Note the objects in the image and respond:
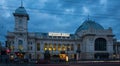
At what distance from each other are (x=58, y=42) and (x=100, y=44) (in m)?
20.4

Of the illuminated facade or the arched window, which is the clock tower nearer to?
the illuminated facade

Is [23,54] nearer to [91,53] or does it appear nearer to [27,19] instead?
[27,19]

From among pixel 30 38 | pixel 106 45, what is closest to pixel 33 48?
pixel 30 38

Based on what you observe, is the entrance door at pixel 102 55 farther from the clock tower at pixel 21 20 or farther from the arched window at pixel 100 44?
the clock tower at pixel 21 20

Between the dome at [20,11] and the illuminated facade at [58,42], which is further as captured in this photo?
the dome at [20,11]

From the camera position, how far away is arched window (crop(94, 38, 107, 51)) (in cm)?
11994

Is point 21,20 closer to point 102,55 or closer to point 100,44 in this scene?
point 100,44

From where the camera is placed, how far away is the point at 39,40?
125 m

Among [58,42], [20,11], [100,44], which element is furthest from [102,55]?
[20,11]

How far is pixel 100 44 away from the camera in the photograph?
12094 centimetres

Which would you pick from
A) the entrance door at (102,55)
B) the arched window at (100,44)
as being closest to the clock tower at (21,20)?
the arched window at (100,44)

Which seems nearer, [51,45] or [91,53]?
[91,53]

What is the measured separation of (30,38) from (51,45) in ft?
37.1

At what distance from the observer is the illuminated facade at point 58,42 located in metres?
118
